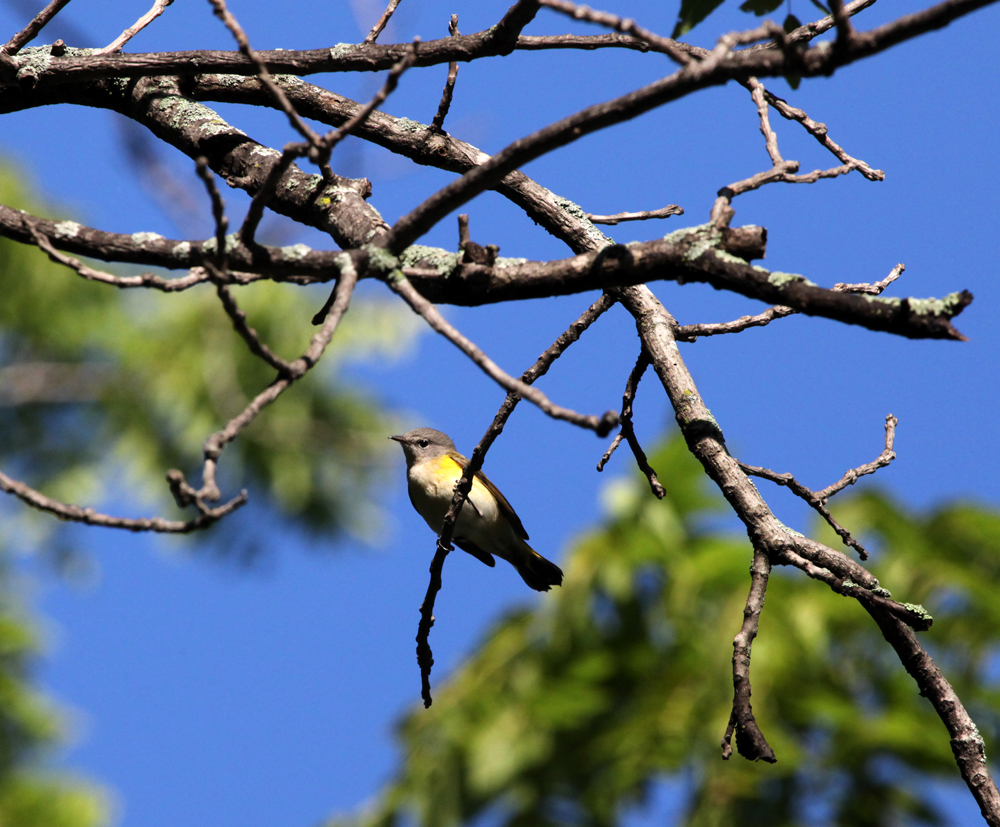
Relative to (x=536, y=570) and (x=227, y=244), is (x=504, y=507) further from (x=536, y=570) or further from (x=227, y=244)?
(x=227, y=244)

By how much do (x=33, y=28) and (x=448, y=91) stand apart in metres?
1.51

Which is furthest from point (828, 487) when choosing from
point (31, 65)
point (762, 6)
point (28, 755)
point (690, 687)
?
point (28, 755)

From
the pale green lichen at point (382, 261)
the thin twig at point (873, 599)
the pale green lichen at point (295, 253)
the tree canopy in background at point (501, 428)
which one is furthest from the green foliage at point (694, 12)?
the thin twig at point (873, 599)

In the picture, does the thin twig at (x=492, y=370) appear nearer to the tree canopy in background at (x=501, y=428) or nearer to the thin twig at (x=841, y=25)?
the tree canopy in background at (x=501, y=428)

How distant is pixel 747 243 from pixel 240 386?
51.1ft

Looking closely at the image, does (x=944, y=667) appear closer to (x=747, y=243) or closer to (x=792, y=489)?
(x=792, y=489)

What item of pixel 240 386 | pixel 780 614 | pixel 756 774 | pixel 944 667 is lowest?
pixel 756 774

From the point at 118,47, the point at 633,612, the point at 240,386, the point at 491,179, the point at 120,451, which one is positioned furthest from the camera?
the point at 120,451

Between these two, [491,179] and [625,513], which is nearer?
[491,179]

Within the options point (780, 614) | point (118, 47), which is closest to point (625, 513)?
point (780, 614)

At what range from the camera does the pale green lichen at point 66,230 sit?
259cm

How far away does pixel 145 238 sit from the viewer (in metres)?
2.49

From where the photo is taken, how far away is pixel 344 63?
3445mm

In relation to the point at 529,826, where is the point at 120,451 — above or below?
above
